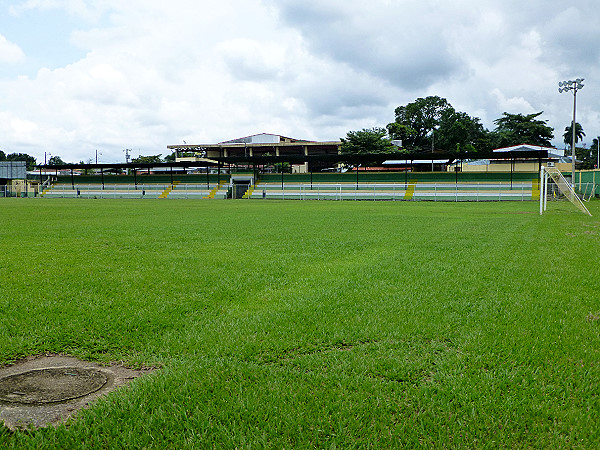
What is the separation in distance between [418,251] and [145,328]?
6.08 meters

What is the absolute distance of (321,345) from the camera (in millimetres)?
3777

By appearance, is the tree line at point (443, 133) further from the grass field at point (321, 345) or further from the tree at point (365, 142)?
the grass field at point (321, 345)

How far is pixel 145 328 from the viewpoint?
167 inches

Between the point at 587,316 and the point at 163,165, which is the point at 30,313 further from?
the point at 163,165

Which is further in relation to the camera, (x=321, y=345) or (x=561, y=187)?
(x=561, y=187)

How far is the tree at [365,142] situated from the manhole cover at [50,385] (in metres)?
58.8

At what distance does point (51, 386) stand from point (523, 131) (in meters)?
78.6

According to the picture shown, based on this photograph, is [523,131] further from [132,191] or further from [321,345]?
[321,345]

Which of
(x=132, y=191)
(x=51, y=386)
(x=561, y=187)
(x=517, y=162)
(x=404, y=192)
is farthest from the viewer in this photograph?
(x=132, y=191)

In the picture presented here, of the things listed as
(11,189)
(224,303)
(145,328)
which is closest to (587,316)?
(224,303)

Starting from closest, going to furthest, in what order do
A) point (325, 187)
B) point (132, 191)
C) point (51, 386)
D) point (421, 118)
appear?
point (51, 386) → point (325, 187) → point (132, 191) → point (421, 118)

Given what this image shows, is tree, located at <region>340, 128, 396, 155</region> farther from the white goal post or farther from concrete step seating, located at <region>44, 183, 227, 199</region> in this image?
the white goal post

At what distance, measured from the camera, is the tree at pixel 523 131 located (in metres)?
69.9

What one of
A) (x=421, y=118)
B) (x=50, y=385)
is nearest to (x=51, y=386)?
(x=50, y=385)
